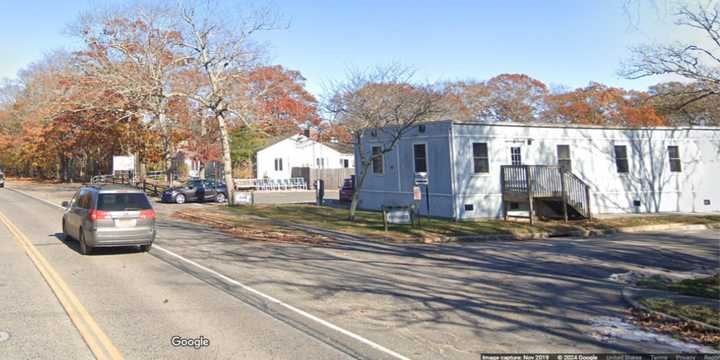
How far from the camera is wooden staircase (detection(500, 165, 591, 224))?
22377mm

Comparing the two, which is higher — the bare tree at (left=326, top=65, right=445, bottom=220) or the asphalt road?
the bare tree at (left=326, top=65, right=445, bottom=220)

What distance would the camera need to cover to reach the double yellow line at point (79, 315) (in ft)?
19.2

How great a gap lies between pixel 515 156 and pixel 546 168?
83.6 inches

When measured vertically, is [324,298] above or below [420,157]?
below

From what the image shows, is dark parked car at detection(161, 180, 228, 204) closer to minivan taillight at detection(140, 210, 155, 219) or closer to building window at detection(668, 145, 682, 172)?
minivan taillight at detection(140, 210, 155, 219)

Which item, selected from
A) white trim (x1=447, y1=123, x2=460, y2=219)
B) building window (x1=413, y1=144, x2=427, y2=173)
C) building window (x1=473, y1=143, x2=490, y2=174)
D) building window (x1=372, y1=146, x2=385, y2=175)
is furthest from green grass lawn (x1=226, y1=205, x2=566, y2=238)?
building window (x1=372, y1=146, x2=385, y2=175)

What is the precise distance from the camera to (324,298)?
865cm

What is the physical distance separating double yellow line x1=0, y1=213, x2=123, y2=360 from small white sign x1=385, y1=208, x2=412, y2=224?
11.1 meters

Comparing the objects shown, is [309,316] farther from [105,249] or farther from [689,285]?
[105,249]

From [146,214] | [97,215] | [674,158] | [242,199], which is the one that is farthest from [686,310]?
[242,199]

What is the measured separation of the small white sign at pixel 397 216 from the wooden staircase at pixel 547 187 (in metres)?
6.13

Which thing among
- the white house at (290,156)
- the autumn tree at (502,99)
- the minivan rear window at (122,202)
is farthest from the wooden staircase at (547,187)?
the autumn tree at (502,99)

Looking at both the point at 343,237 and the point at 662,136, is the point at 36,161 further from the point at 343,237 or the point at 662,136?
the point at 662,136

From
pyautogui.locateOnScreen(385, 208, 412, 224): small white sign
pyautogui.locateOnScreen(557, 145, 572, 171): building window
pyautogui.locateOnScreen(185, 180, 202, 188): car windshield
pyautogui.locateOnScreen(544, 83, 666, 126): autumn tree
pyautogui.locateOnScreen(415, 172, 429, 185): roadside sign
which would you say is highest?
pyautogui.locateOnScreen(544, 83, 666, 126): autumn tree
